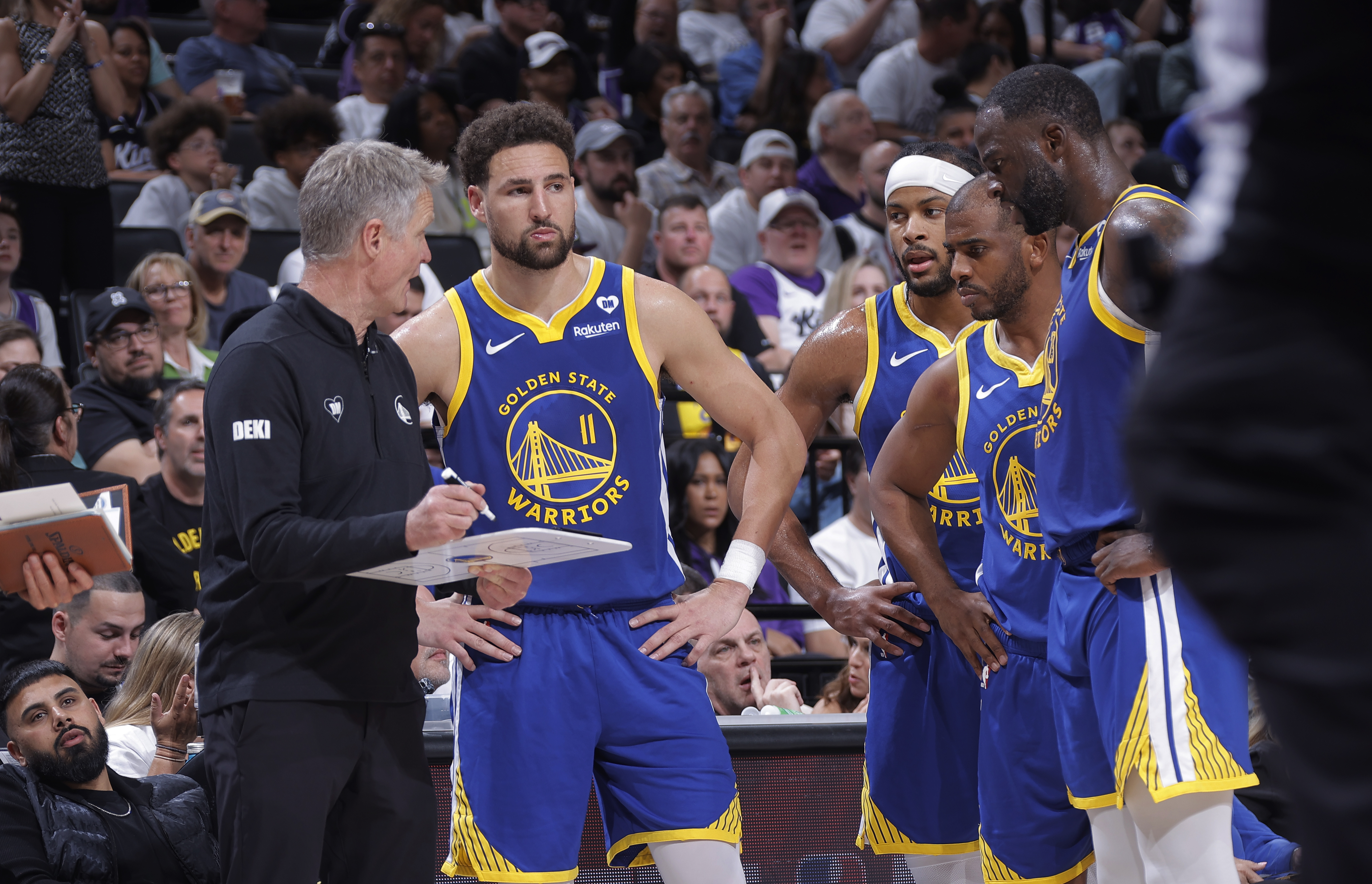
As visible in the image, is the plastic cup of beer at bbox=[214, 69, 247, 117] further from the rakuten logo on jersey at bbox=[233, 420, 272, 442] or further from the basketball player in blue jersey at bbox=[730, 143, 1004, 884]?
the rakuten logo on jersey at bbox=[233, 420, 272, 442]

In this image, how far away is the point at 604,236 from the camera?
339 inches

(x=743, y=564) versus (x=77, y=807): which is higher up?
(x=743, y=564)

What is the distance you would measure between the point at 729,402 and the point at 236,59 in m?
7.25

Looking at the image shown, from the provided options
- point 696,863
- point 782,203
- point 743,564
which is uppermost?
point 782,203

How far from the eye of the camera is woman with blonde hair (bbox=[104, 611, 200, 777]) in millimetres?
4445

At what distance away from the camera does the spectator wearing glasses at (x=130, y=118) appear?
344 inches

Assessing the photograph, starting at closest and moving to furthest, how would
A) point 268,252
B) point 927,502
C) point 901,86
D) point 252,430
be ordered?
point 252,430 < point 927,502 < point 268,252 < point 901,86

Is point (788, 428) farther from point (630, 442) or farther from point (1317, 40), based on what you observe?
point (1317, 40)

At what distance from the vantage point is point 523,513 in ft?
11.3

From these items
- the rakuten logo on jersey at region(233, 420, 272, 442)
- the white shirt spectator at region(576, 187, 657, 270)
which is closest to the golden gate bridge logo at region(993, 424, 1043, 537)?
the rakuten logo on jersey at region(233, 420, 272, 442)

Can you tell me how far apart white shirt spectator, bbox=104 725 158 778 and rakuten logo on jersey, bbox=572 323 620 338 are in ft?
6.92

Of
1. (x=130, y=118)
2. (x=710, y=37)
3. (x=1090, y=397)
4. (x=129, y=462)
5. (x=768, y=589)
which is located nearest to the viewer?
(x=1090, y=397)

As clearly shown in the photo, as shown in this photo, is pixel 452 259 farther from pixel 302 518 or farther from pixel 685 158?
pixel 302 518

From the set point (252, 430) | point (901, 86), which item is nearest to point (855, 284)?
point (901, 86)
